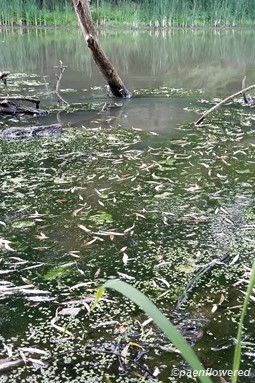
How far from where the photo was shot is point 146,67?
12.1 m

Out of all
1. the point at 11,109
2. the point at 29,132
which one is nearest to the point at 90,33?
the point at 11,109

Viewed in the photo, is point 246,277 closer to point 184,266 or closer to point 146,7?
point 184,266

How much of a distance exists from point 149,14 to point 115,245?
26.2m

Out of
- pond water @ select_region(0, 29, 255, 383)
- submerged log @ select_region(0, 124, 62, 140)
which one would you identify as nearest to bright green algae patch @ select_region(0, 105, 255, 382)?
pond water @ select_region(0, 29, 255, 383)

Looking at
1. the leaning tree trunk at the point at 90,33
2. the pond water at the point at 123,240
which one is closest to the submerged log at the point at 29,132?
the pond water at the point at 123,240

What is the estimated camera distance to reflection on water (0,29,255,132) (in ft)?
22.2

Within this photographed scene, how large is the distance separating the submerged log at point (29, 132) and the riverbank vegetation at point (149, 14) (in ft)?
65.4

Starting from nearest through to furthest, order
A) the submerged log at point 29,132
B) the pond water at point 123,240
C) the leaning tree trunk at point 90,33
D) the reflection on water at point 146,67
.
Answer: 1. the pond water at point 123,240
2. the submerged log at point 29,132
3. the reflection on water at point 146,67
4. the leaning tree trunk at point 90,33

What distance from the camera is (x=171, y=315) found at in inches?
82.9

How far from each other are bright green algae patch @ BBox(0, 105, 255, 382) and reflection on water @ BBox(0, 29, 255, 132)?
5.33ft

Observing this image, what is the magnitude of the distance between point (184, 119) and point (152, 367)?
4803mm

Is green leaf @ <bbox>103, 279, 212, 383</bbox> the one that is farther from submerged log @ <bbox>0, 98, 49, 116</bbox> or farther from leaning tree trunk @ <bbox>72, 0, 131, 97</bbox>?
leaning tree trunk @ <bbox>72, 0, 131, 97</bbox>

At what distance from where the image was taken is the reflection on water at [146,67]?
6.76 m

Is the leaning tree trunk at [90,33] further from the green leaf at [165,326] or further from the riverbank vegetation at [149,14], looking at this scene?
the riverbank vegetation at [149,14]
